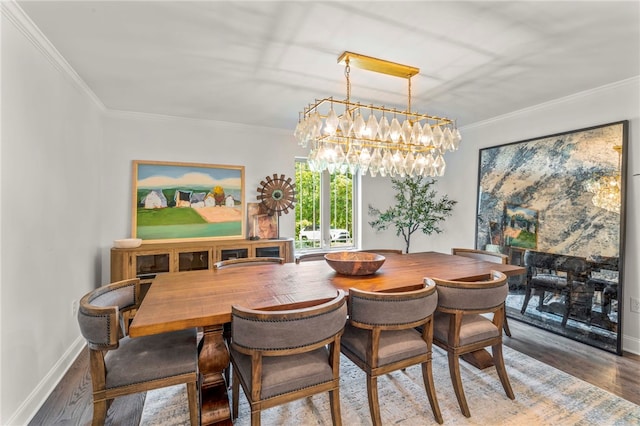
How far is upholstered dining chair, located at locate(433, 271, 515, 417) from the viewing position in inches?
70.9

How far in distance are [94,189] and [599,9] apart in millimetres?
4281

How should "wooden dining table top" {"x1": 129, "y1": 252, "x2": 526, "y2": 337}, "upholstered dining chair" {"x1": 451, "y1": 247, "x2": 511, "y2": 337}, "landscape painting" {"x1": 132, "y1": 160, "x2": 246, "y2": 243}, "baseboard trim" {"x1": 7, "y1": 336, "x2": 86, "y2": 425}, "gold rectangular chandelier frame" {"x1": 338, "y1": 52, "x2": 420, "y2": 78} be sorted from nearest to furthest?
"wooden dining table top" {"x1": 129, "y1": 252, "x2": 526, "y2": 337}, "baseboard trim" {"x1": 7, "y1": 336, "x2": 86, "y2": 425}, "gold rectangular chandelier frame" {"x1": 338, "y1": 52, "x2": 420, "y2": 78}, "upholstered dining chair" {"x1": 451, "y1": 247, "x2": 511, "y2": 337}, "landscape painting" {"x1": 132, "y1": 160, "x2": 246, "y2": 243}

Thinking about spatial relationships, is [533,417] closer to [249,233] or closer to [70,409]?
[70,409]

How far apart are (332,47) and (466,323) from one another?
2.10 meters

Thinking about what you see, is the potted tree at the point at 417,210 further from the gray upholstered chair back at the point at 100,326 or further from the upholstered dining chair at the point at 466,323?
the gray upholstered chair back at the point at 100,326

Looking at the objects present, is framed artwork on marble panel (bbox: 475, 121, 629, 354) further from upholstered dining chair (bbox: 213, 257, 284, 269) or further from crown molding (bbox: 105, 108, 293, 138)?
crown molding (bbox: 105, 108, 293, 138)

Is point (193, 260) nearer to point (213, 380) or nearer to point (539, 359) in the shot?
point (213, 380)

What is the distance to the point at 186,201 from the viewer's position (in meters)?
3.71

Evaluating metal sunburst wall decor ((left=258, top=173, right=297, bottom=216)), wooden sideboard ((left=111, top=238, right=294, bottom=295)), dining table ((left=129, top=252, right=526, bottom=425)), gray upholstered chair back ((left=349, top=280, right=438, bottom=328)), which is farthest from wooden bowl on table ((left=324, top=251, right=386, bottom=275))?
metal sunburst wall decor ((left=258, top=173, right=297, bottom=216))

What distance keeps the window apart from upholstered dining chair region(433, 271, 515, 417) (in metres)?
2.74

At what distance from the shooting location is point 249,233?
4.05 metres

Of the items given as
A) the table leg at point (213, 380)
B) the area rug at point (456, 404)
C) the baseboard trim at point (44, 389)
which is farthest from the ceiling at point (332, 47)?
the area rug at point (456, 404)

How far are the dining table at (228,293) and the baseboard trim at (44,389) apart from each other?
0.95 meters

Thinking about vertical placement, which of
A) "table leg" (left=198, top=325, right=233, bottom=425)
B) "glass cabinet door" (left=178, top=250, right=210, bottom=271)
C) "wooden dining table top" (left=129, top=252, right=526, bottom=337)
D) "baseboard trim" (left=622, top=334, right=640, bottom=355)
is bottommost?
"baseboard trim" (left=622, top=334, right=640, bottom=355)
